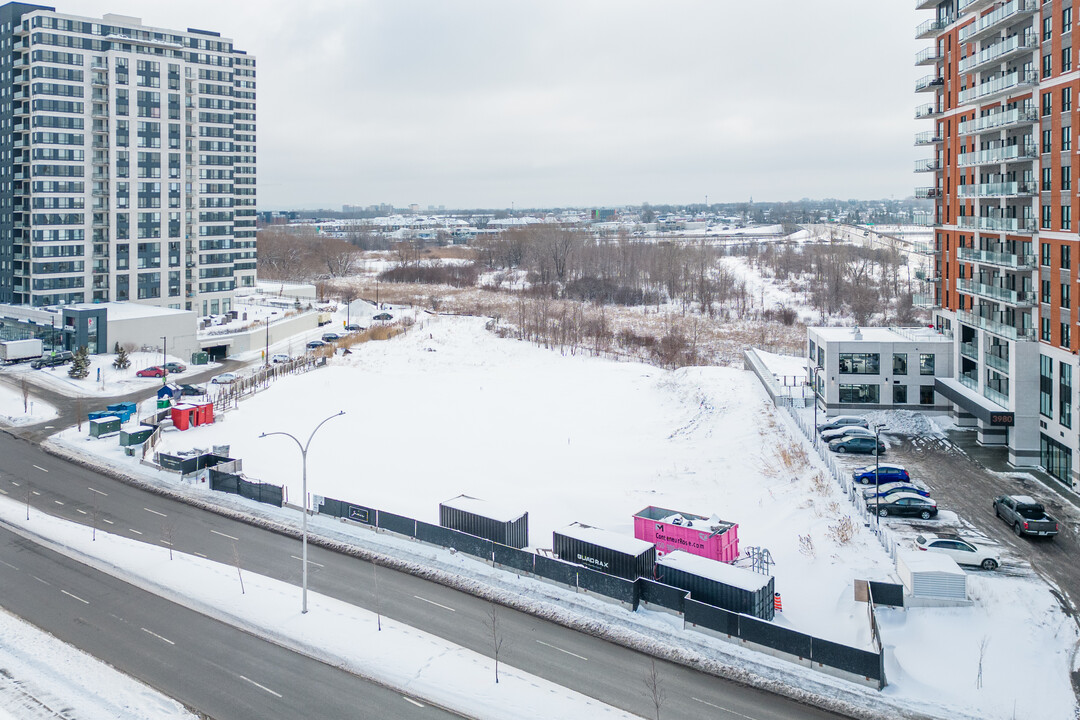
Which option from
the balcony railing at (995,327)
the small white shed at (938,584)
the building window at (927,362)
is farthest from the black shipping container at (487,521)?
the building window at (927,362)

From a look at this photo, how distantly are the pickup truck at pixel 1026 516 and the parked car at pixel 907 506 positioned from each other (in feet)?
8.29

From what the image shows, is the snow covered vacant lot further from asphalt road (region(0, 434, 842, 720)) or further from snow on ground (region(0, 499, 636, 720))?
snow on ground (region(0, 499, 636, 720))

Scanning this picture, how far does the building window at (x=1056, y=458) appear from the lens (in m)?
37.9

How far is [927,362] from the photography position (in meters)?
50.1

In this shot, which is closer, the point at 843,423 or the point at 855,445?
the point at 855,445

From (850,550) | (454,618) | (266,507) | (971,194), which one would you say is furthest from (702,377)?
(454,618)

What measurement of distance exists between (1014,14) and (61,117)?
78.1m

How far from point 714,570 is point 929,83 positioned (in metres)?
41.5

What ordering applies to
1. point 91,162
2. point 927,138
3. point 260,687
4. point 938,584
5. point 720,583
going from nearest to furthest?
1. point 260,687
2. point 720,583
3. point 938,584
4. point 927,138
5. point 91,162

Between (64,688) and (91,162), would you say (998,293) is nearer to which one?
(64,688)

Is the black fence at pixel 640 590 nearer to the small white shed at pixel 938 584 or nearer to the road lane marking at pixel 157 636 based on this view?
the small white shed at pixel 938 584

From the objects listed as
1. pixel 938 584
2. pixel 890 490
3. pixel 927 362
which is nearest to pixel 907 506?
pixel 890 490

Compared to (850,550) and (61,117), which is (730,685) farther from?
(61,117)

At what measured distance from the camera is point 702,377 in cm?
5678
